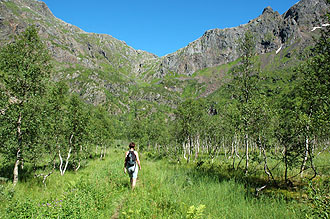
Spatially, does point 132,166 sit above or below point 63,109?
below

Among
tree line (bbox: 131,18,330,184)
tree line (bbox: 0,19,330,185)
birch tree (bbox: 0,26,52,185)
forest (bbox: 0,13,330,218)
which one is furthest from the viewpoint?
birch tree (bbox: 0,26,52,185)

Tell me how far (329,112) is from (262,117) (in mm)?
4879

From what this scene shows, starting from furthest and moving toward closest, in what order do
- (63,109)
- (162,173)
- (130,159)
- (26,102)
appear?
(63,109)
(162,173)
(26,102)
(130,159)

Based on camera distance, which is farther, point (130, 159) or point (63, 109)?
point (63, 109)

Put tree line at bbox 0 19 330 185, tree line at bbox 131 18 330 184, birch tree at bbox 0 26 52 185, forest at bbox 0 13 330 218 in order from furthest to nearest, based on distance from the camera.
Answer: birch tree at bbox 0 26 52 185, tree line at bbox 0 19 330 185, tree line at bbox 131 18 330 184, forest at bbox 0 13 330 218

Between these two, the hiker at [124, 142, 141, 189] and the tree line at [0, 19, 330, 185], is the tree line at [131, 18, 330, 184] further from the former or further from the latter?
the hiker at [124, 142, 141, 189]

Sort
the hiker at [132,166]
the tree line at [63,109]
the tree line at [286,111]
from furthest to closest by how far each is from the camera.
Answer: the tree line at [63,109], the hiker at [132,166], the tree line at [286,111]

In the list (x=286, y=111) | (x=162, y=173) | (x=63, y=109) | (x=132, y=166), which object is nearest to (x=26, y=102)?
(x=63, y=109)

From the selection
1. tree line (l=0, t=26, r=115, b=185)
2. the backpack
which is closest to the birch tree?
tree line (l=0, t=26, r=115, b=185)

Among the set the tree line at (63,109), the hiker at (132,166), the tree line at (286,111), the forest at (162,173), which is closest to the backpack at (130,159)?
the hiker at (132,166)

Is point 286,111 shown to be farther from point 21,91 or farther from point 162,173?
point 21,91

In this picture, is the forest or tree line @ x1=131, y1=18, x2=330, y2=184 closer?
the forest

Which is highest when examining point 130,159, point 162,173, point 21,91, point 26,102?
point 21,91

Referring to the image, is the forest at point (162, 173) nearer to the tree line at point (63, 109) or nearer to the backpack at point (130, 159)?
the tree line at point (63, 109)
